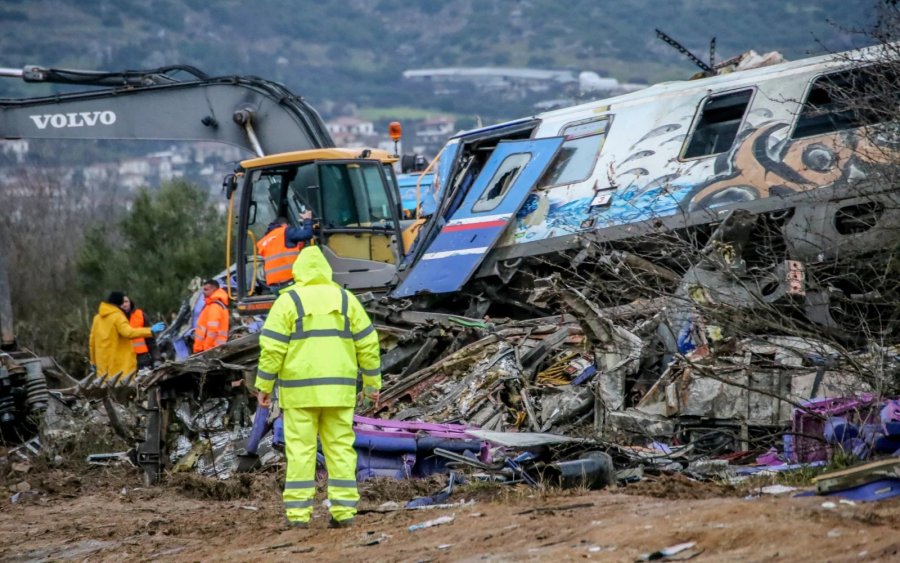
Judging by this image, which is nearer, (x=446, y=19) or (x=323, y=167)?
(x=323, y=167)

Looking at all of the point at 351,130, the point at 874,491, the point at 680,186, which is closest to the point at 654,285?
the point at 680,186

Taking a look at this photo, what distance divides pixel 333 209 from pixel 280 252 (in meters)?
0.80

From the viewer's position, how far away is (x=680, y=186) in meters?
13.0

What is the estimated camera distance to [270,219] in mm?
15852

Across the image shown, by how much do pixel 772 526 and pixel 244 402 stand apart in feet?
22.8

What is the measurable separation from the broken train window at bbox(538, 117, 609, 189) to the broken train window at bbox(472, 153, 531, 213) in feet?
1.06

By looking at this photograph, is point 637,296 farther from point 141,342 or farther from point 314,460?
point 141,342

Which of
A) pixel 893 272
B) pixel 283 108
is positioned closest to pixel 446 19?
pixel 283 108

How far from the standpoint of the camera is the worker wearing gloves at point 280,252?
582 inches

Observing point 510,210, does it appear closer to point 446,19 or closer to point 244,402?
point 244,402

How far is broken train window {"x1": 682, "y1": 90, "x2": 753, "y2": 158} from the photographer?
43.1ft

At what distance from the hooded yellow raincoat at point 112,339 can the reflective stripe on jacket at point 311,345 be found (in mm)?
8409

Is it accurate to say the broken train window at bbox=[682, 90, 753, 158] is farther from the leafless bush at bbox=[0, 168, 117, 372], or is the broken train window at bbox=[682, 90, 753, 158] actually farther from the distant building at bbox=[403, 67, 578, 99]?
the distant building at bbox=[403, 67, 578, 99]

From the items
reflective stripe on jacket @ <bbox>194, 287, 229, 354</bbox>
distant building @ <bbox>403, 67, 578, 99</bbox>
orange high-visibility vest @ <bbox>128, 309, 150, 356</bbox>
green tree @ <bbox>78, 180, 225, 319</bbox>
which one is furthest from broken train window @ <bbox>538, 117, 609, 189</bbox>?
distant building @ <bbox>403, 67, 578, 99</bbox>
